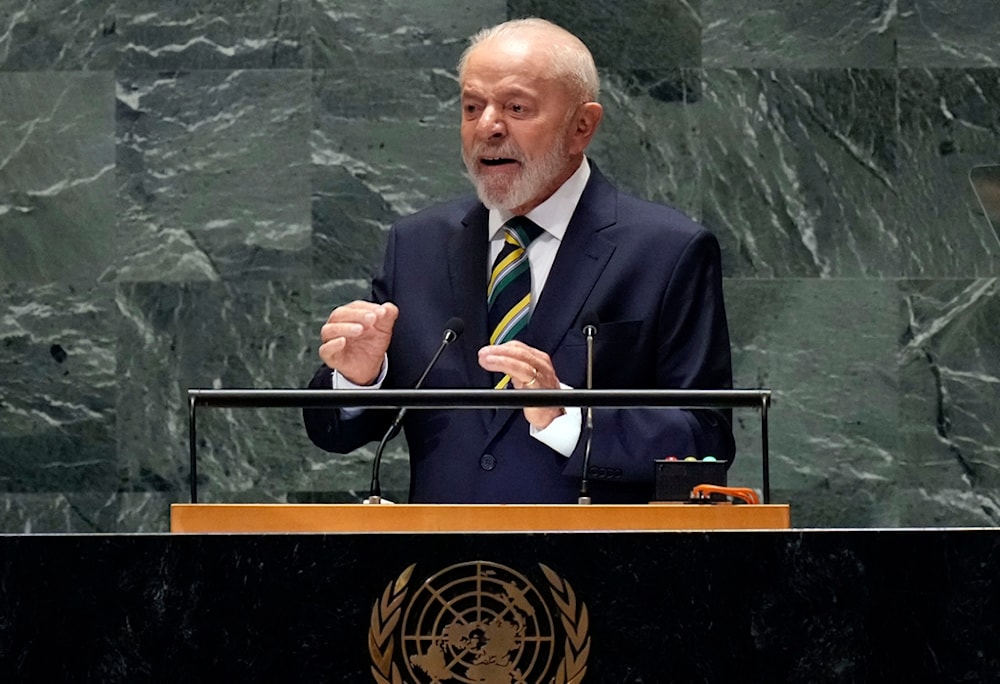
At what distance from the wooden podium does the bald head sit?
58.8 inches

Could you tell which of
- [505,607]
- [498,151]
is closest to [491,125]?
[498,151]

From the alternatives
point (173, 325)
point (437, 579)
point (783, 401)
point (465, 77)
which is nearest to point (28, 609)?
point (437, 579)

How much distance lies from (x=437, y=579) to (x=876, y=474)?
3065 mm

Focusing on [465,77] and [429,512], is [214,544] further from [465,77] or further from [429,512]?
[465,77]

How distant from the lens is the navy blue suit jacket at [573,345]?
11.0 ft

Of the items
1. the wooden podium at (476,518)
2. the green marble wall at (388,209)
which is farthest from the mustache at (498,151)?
the green marble wall at (388,209)

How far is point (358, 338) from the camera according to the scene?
3197mm

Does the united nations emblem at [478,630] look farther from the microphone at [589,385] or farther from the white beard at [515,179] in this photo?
the white beard at [515,179]

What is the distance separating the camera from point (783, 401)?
5.06 meters

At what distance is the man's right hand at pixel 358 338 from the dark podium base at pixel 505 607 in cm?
89

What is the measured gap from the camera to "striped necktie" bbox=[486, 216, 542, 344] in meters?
3.59

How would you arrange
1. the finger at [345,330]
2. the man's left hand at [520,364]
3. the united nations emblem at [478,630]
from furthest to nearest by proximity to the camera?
the finger at [345,330] < the man's left hand at [520,364] < the united nations emblem at [478,630]

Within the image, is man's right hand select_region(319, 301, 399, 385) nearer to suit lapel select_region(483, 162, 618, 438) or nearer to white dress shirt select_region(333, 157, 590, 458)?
suit lapel select_region(483, 162, 618, 438)

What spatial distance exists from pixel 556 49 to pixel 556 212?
356 mm
